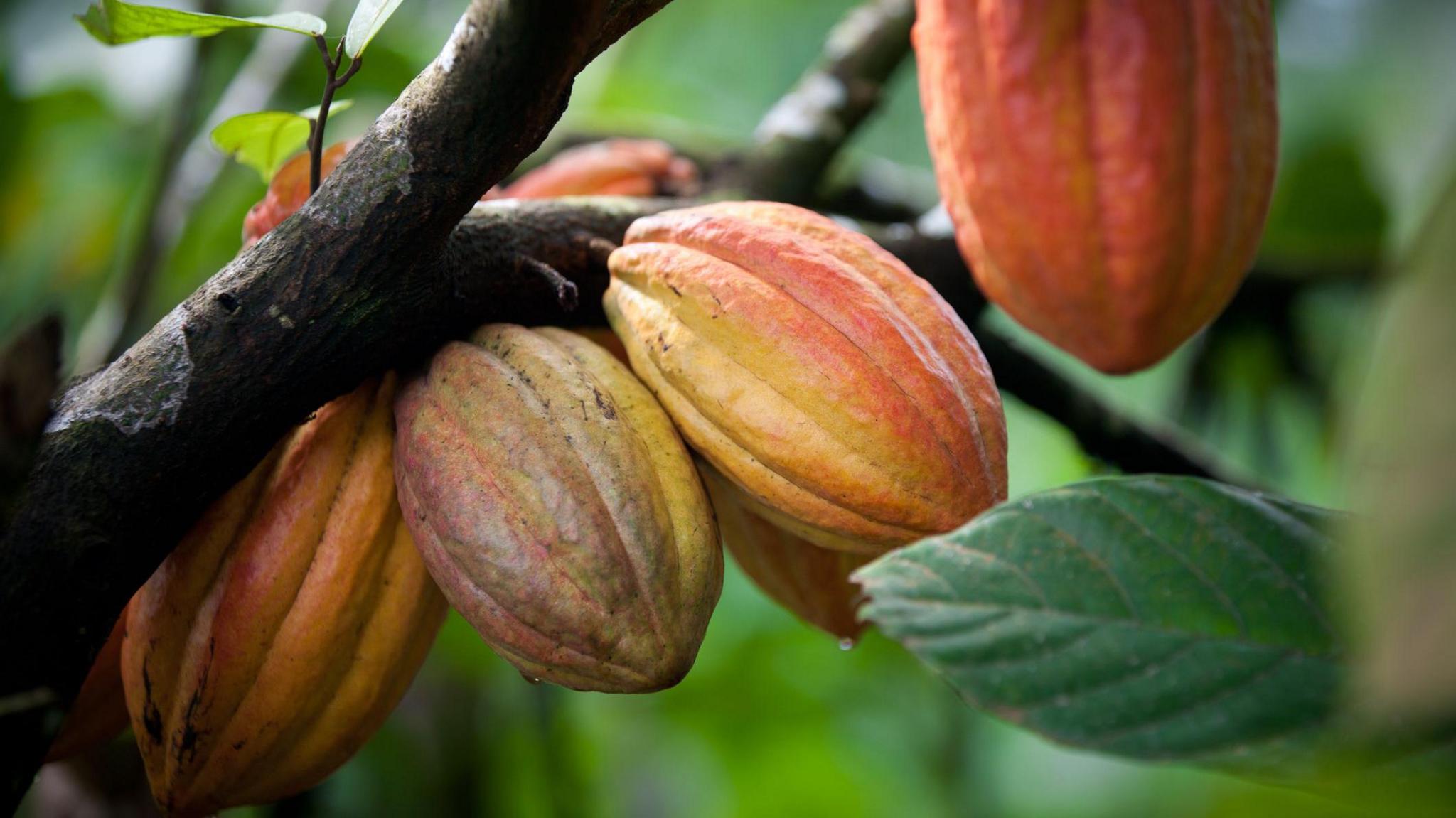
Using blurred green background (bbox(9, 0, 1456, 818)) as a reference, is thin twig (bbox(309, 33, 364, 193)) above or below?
above

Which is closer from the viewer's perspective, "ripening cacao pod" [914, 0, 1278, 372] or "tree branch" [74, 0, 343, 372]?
"ripening cacao pod" [914, 0, 1278, 372]

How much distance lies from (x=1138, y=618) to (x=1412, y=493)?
301mm

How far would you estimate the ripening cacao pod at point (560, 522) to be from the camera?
70 centimetres

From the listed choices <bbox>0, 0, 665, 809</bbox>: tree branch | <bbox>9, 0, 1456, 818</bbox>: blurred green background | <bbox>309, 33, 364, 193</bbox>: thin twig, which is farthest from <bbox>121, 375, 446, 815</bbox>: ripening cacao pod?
<bbox>9, 0, 1456, 818</bbox>: blurred green background

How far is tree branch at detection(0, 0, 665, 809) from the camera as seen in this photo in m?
0.67

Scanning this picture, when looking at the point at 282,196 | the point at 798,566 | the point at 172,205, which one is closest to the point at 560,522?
the point at 798,566

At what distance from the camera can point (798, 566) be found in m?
0.96

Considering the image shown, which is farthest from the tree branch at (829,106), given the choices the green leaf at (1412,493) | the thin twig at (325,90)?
the green leaf at (1412,493)

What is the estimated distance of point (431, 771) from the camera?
1.97 m

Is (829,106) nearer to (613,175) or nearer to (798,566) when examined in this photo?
(613,175)

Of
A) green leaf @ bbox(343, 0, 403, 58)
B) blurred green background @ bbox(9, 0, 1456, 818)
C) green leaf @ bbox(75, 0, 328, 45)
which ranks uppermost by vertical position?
green leaf @ bbox(75, 0, 328, 45)

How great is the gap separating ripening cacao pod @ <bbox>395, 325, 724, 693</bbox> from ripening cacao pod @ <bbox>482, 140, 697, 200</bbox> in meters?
0.48

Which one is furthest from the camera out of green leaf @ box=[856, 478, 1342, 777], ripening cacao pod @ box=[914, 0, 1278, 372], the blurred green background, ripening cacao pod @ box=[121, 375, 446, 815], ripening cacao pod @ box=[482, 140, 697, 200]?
the blurred green background

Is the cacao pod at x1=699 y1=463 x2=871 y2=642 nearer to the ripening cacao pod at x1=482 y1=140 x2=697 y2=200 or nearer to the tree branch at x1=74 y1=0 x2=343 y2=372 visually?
the ripening cacao pod at x1=482 y1=140 x2=697 y2=200
